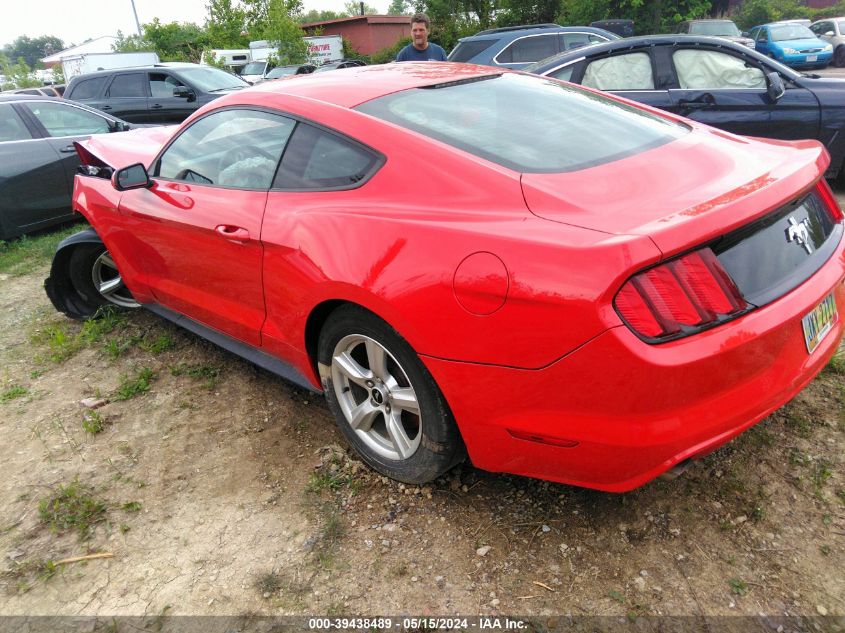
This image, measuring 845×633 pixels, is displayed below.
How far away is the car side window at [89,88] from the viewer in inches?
455

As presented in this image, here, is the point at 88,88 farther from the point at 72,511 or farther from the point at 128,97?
the point at 72,511

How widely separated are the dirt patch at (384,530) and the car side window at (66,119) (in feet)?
16.7

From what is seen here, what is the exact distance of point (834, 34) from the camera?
21.0 metres

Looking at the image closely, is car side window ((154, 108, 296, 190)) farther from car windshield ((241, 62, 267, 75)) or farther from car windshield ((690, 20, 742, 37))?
car windshield ((241, 62, 267, 75))

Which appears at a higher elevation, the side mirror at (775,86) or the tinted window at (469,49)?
the tinted window at (469,49)

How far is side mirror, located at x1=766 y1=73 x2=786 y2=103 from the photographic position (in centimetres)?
542

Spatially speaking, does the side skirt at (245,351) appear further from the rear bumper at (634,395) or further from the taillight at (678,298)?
the taillight at (678,298)

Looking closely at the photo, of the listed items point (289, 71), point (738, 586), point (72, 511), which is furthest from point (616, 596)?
point (289, 71)

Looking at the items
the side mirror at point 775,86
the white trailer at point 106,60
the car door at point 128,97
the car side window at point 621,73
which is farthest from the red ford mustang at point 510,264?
the white trailer at point 106,60

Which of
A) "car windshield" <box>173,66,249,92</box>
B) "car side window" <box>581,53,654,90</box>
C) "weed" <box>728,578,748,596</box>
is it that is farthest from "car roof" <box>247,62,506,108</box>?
"car windshield" <box>173,66,249,92</box>

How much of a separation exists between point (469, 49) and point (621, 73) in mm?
5717

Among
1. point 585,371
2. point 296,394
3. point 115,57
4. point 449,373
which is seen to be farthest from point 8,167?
point 115,57

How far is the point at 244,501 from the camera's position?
2.61 metres

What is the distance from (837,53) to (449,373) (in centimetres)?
2411
